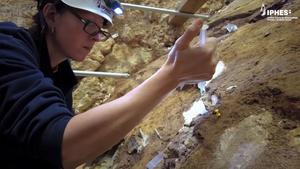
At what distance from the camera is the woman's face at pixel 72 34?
1.13 metres

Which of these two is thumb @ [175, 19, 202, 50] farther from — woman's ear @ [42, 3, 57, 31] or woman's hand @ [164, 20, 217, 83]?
woman's ear @ [42, 3, 57, 31]

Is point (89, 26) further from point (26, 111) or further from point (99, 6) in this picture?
point (26, 111)

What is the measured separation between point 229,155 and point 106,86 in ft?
6.32

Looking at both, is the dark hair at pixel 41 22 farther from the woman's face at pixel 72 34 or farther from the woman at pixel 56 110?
the woman at pixel 56 110

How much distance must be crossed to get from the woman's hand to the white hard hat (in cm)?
45

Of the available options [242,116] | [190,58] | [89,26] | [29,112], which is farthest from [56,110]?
[242,116]

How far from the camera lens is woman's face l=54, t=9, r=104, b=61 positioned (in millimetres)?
1128

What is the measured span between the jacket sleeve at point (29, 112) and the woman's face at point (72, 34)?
0.37 meters

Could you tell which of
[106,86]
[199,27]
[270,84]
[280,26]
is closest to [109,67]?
[106,86]

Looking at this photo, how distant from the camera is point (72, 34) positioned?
3.73ft

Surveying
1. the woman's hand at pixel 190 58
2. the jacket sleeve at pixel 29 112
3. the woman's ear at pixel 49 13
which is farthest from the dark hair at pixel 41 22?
the woman's hand at pixel 190 58

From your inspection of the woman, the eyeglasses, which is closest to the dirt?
the woman

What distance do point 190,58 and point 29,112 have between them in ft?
1.45

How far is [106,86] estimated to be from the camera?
286cm
